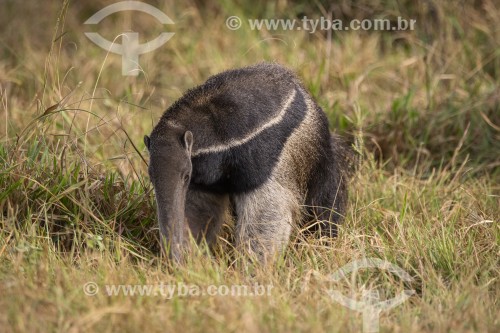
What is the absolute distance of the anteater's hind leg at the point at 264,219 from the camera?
5.51 m

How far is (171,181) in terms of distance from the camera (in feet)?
16.7

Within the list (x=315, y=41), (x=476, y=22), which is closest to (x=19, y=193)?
(x=315, y=41)

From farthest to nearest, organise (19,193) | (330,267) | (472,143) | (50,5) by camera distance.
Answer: (50,5) < (472,143) < (19,193) < (330,267)

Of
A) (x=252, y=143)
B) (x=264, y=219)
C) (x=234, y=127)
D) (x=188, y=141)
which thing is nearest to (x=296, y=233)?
(x=264, y=219)

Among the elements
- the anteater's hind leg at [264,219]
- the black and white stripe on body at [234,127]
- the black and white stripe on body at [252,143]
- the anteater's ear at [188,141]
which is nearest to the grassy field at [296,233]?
the anteater's hind leg at [264,219]

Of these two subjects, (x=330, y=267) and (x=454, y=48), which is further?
(x=454, y=48)

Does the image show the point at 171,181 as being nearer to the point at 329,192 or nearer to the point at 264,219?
the point at 264,219

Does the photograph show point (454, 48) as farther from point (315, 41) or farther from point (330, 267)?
point (330, 267)

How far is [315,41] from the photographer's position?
405 inches

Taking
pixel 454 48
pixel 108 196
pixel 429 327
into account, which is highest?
pixel 454 48

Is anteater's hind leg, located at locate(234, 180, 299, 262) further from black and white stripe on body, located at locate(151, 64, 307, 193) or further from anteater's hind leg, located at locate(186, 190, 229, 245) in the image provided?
anteater's hind leg, located at locate(186, 190, 229, 245)

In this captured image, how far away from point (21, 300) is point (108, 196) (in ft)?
5.68

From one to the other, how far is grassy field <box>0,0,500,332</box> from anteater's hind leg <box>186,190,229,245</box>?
0.19 metres

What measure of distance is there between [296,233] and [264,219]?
0.62m
